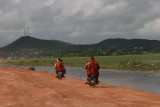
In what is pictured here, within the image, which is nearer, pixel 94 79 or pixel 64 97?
pixel 64 97

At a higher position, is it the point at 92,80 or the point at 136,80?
the point at 92,80

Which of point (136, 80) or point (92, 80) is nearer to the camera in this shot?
point (92, 80)

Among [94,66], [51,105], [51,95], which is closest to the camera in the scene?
[51,105]

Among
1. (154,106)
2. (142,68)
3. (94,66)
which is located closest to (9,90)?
(94,66)

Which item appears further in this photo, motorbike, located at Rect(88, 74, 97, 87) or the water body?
the water body

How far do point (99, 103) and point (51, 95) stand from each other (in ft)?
9.90

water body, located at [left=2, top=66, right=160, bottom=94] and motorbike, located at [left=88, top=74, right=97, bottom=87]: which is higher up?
motorbike, located at [left=88, top=74, right=97, bottom=87]

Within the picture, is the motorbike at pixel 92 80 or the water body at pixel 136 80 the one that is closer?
the motorbike at pixel 92 80

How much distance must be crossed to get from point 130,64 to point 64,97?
4476 cm

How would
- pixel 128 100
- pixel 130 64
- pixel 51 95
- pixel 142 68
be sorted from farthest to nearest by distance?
pixel 130 64 < pixel 142 68 < pixel 51 95 < pixel 128 100

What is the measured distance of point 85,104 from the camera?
12.5m

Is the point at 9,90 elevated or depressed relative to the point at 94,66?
depressed

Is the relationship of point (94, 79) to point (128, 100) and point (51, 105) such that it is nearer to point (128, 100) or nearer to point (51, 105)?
point (128, 100)

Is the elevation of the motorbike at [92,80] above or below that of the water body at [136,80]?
above
